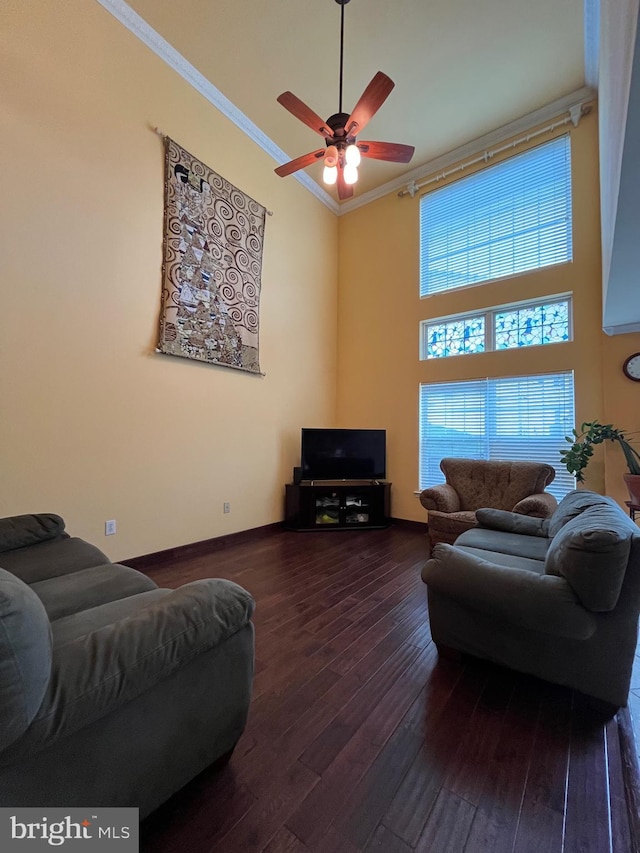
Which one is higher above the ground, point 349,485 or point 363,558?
point 349,485

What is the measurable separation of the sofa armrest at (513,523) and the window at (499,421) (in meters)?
1.40

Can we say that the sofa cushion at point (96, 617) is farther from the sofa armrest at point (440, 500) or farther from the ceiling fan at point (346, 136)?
the ceiling fan at point (346, 136)

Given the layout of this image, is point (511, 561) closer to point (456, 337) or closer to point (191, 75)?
point (456, 337)

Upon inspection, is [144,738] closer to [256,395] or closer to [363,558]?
[363,558]

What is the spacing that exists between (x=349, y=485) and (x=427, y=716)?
10.4ft

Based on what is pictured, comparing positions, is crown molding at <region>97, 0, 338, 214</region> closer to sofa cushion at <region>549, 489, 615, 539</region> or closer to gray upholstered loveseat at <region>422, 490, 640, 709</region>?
gray upholstered loveseat at <region>422, 490, 640, 709</region>

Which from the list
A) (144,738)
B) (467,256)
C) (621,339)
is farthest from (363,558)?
(467,256)

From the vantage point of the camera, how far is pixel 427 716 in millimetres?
1508

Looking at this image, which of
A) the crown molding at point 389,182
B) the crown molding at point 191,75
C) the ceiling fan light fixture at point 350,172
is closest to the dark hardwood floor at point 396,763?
the ceiling fan light fixture at point 350,172

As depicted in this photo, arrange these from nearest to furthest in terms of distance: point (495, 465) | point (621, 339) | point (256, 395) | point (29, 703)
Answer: point (29, 703) < point (621, 339) < point (495, 465) < point (256, 395)

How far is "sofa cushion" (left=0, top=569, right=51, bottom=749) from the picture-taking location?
0.70 m

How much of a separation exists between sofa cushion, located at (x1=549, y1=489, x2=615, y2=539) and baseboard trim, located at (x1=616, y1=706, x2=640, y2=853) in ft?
2.97

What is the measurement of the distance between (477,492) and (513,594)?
2378 mm

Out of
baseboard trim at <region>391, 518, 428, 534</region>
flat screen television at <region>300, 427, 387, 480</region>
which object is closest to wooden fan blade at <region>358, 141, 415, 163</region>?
flat screen television at <region>300, 427, 387, 480</region>
